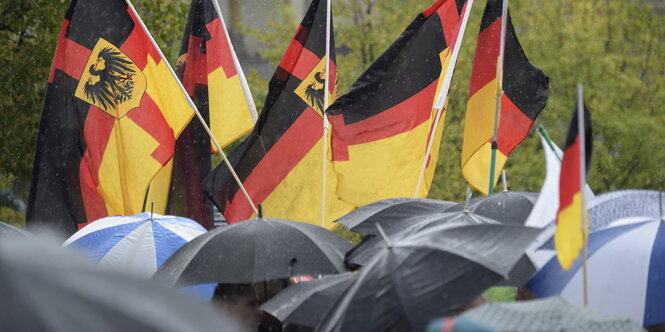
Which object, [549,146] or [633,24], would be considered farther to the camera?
[633,24]

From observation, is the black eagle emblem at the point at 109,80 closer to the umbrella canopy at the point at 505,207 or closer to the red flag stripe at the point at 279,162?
the red flag stripe at the point at 279,162

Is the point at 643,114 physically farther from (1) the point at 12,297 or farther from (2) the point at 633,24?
(1) the point at 12,297

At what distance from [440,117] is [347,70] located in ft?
35.2

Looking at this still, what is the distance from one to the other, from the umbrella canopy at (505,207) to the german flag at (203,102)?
128 inches

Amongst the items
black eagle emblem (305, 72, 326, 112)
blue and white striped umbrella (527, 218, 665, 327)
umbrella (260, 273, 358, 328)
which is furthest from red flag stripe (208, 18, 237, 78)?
A: blue and white striped umbrella (527, 218, 665, 327)

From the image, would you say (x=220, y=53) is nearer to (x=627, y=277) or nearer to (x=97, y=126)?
(x=97, y=126)

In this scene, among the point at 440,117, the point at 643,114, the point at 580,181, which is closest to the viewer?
the point at 580,181

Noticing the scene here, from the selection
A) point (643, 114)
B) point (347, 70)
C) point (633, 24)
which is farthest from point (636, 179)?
point (347, 70)

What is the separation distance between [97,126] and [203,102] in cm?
119

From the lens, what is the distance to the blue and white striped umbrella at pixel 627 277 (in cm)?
532

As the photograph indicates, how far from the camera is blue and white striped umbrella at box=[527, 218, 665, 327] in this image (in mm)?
5320

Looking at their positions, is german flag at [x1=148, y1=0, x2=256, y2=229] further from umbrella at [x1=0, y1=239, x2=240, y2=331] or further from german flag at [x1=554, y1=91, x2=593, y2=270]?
umbrella at [x1=0, y1=239, x2=240, y2=331]

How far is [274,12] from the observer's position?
973 inches

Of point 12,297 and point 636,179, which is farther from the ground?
point 12,297
